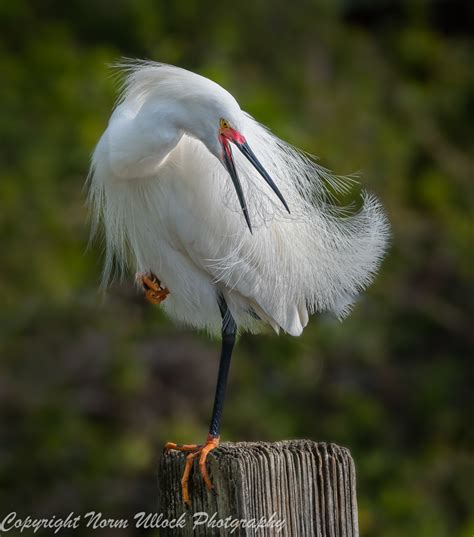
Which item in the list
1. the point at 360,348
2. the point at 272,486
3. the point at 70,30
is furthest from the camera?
the point at 70,30

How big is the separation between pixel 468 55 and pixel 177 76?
6.49 metres

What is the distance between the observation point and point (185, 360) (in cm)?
653

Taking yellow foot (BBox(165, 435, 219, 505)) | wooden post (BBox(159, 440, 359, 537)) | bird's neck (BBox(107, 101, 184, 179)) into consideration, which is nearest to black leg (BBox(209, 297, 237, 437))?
yellow foot (BBox(165, 435, 219, 505))

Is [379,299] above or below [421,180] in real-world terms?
below

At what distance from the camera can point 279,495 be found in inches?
79.9

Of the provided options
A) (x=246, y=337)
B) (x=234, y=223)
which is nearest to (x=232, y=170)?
(x=234, y=223)

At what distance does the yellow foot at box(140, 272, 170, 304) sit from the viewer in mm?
3443

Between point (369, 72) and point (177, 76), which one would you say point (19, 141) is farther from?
point (177, 76)

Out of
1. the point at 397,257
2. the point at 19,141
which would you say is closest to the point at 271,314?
the point at 397,257

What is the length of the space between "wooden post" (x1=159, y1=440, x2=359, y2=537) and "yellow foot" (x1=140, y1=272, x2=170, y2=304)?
1334mm

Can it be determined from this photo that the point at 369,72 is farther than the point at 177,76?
Yes

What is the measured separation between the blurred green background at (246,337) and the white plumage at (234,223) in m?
2.00

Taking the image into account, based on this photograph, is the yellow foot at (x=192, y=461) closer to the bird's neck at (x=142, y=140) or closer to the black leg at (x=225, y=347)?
the black leg at (x=225, y=347)

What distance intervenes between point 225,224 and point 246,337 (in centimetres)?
359
